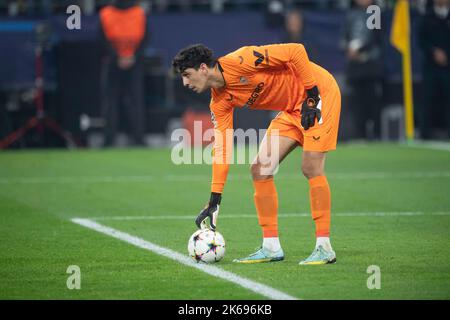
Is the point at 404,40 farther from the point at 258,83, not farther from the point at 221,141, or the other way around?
the point at 221,141

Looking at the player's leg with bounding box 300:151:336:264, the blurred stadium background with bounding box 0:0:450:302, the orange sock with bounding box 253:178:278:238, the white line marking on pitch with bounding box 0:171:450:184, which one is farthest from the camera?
the white line marking on pitch with bounding box 0:171:450:184

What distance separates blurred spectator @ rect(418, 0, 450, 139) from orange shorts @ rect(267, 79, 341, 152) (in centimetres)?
1369


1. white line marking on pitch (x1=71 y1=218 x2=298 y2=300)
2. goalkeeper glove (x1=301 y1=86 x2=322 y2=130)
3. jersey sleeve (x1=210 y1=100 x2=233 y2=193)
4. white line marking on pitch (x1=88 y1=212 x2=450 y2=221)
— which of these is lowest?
white line marking on pitch (x1=88 y1=212 x2=450 y2=221)

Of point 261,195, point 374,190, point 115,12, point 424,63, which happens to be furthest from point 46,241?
point 424,63

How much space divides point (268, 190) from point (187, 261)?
36.9 inches

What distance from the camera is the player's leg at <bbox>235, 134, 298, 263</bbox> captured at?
31.2ft

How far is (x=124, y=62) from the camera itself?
2312 centimetres

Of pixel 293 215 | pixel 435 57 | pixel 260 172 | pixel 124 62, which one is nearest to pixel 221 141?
pixel 260 172

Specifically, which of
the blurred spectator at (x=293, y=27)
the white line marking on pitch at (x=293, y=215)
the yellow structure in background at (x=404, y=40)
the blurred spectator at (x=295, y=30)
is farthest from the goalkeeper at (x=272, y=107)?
the yellow structure in background at (x=404, y=40)

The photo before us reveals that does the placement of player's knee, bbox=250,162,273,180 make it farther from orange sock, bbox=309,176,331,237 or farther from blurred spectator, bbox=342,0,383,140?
blurred spectator, bbox=342,0,383,140

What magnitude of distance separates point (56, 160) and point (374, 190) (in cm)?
740

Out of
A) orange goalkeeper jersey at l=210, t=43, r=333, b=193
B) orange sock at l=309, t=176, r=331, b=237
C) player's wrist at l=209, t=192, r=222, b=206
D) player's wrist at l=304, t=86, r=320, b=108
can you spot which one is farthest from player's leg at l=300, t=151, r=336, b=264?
player's wrist at l=209, t=192, r=222, b=206

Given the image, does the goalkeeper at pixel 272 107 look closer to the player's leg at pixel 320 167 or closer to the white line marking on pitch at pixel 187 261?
the player's leg at pixel 320 167

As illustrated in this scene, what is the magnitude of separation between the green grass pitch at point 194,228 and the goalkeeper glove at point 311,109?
120 centimetres
